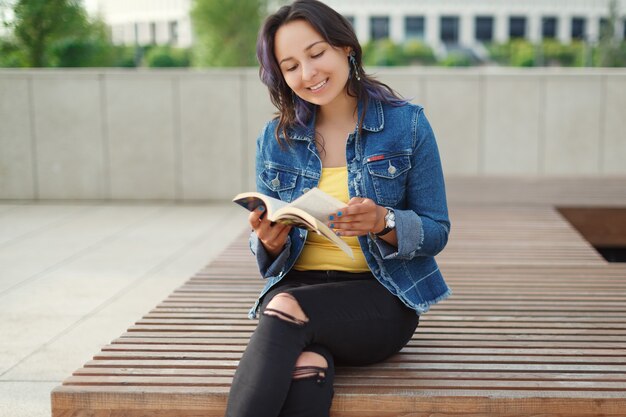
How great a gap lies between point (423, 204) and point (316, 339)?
0.66 meters

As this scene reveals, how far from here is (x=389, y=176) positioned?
2791mm

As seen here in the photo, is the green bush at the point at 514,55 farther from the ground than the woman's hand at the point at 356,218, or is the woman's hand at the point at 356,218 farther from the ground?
the green bush at the point at 514,55

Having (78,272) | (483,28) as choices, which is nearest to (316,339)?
(78,272)

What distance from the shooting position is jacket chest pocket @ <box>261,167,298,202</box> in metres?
2.90

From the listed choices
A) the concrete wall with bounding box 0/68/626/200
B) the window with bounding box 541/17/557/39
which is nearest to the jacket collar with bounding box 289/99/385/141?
the concrete wall with bounding box 0/68/626/200

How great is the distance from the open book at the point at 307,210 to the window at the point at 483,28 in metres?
67.5

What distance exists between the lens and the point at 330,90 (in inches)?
110

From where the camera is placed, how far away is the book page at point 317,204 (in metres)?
2.40

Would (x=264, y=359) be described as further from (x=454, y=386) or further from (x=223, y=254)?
(x=223, y=254)

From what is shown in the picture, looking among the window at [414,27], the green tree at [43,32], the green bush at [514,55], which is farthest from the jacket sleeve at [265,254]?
the window at [414,27]

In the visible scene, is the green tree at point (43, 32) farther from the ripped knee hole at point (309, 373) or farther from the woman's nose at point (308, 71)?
the ripped knee hole at point (309, 373)

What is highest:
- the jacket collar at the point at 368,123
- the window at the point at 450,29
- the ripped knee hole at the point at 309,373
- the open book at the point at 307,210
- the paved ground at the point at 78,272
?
the window at the point at 450,29

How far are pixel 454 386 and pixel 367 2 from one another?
216 feet

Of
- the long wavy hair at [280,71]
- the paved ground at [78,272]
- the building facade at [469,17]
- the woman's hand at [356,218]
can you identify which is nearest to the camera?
the woman's hand at [356,218]
